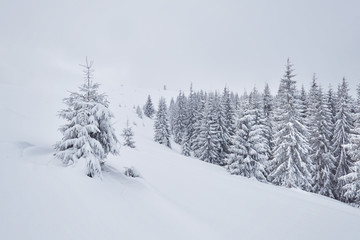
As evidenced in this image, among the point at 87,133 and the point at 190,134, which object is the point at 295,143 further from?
the point at 190,134

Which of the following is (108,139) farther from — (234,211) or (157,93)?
(157,93)

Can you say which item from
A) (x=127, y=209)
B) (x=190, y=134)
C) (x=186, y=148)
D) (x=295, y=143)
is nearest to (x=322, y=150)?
(x=295, y=143)

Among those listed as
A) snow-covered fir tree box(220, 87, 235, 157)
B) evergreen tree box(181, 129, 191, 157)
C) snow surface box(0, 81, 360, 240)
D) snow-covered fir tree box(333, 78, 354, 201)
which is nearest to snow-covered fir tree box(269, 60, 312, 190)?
snow-covered fir tree box(333, 78, 354, 201)

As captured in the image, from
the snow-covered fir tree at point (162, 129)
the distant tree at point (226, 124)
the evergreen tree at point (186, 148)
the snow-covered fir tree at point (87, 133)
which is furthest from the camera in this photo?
the snow-covered fir tree at point (162, 129)

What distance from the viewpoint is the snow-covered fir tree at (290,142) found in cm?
2011

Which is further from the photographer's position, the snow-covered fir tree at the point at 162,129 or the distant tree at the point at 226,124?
the snow-covered fir tree at the point at 162,129

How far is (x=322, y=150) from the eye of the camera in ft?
80.7

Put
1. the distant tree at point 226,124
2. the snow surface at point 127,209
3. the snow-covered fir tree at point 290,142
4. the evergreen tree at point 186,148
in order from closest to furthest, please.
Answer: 1. the snow surface at point 127,209
2. the snow-covered fir tree at point 290,142
3. the distant tree at point 226,124
4. the evergreen tree at point 186,148

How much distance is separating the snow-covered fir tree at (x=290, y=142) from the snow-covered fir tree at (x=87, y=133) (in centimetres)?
1878

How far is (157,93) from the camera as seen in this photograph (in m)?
138

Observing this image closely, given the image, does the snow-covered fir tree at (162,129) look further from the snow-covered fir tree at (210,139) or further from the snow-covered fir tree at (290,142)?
the snow-covered fir tree at (290,142)

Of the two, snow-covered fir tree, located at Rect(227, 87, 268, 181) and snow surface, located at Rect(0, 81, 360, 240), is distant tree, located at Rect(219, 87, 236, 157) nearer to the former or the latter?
snow-covered fir tree, located at Rect(227, 87, 268, 181)

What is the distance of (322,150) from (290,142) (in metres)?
8.14

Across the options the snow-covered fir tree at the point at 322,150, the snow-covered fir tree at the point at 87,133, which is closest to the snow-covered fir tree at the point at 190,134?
the snow-covered fir tree at the point at 322,150
